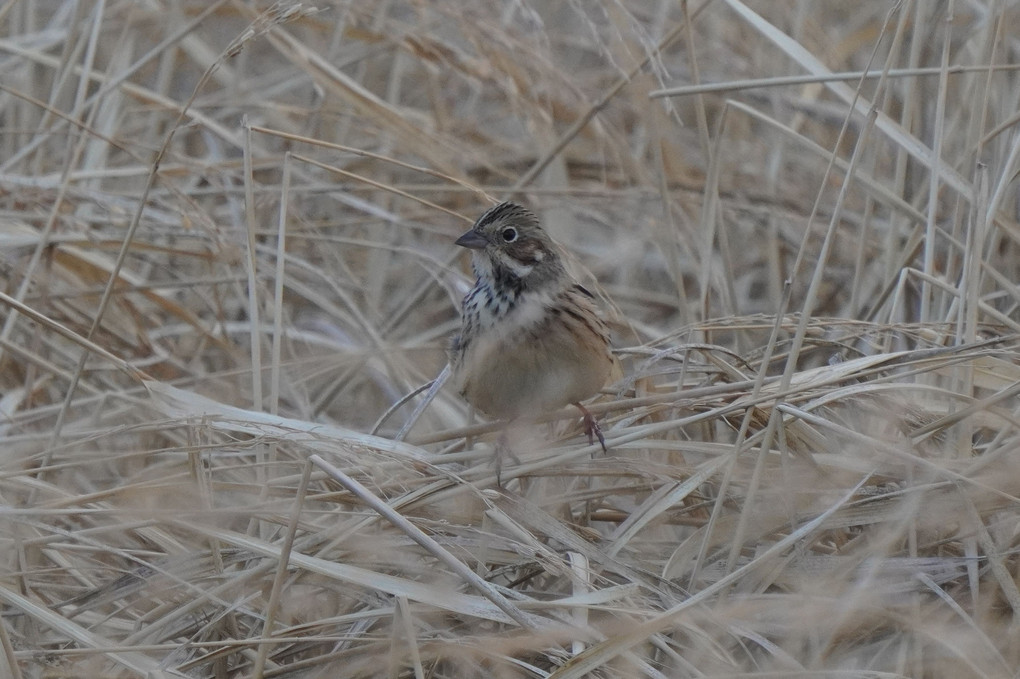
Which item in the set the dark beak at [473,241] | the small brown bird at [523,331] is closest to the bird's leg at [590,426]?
the small brown bird at [523,331]

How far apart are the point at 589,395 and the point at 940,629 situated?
3.62 ft

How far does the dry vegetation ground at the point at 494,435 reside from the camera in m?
2.34

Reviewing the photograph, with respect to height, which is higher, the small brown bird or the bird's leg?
the small brown bird

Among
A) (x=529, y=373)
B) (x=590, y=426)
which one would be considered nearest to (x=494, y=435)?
(x=529, y=373)

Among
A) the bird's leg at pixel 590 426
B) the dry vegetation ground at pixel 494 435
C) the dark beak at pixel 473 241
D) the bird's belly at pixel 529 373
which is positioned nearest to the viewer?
the dry vegetation ground at pixel 494 435

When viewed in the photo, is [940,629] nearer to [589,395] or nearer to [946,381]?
[946,381]

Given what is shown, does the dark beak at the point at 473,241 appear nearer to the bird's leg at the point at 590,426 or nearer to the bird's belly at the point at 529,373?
the bird's belly at the point at 529,373

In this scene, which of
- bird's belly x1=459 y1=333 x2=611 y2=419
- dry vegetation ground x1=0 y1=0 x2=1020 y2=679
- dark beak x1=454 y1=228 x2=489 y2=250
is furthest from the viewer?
dark beak x1=454 y1=228 x2=489 y2=250

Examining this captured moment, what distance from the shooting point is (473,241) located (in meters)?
3.16

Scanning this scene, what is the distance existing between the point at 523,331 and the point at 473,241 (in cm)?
29

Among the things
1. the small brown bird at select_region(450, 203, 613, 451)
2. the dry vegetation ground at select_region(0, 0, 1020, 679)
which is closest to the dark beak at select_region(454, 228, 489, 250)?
the small brown bird at select_region(450, 203, 613, 451)

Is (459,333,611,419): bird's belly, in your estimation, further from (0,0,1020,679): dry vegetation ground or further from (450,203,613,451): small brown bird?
(0,0,1020,679): dry vegetation ground

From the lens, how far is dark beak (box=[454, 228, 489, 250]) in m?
3.15

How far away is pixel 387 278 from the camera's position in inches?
206
